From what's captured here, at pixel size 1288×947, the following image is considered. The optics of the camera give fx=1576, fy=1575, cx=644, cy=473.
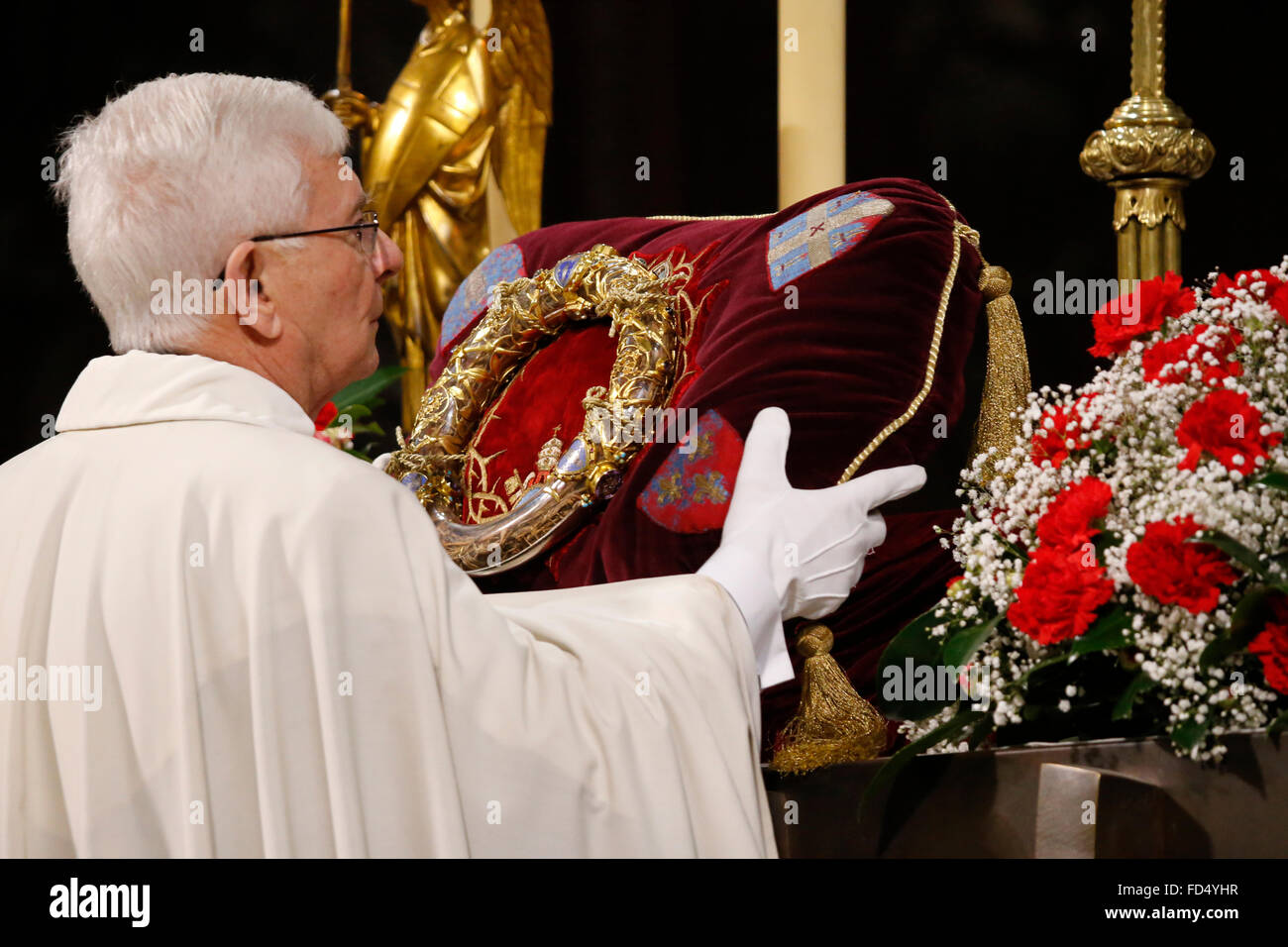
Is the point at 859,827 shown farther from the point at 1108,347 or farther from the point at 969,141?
the point at 969,141

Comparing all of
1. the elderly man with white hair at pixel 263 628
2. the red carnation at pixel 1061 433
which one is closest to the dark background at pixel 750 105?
the red carnation at pixel 1061 433

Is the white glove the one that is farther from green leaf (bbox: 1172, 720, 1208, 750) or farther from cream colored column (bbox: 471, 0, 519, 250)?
cream colored column (bbox: 471, 0, 519, 250)

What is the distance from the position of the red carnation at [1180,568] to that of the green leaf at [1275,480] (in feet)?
0.26

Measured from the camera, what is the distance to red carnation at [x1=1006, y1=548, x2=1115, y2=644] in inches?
64.8

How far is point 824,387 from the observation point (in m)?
2.18

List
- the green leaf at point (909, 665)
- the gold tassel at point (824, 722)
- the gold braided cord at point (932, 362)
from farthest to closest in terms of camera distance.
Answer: the gold braided cord at point (932, 362) < the gold tassel at point (824, 722) < the green leaf at point (909, 665)

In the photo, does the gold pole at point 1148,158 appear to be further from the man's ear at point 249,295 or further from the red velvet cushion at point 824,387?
the man's ear at point 249,295

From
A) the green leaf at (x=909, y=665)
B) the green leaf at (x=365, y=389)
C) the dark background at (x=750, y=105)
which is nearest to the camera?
the green leaf at (x=909, y=665)

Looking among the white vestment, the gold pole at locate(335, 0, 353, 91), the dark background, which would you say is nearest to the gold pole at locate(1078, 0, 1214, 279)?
the dark background

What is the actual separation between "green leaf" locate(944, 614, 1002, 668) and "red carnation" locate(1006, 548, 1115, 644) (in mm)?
66

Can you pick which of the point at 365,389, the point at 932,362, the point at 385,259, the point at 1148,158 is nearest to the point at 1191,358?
the point at 932,362

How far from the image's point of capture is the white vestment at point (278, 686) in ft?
5.00

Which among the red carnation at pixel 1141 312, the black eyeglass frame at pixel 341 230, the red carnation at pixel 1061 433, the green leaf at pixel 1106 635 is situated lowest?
the green leaf at pixel 1106 635

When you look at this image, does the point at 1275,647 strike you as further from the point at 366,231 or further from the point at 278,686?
the point at 366,231
